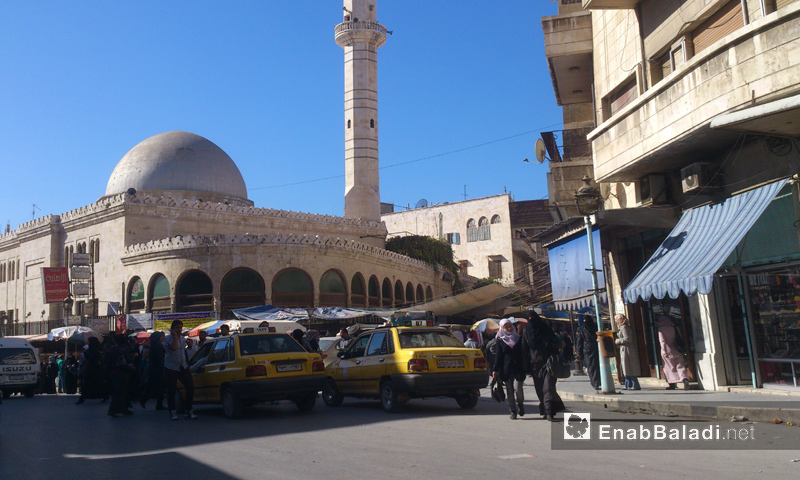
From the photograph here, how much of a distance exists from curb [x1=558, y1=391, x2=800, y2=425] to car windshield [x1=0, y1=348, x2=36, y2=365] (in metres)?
15.1

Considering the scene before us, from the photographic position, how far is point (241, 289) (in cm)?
2916

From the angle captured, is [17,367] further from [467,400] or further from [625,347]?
[625,347]

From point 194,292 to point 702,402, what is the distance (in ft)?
79.4

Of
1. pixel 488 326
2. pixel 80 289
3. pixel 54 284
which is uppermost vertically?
pixel 54 284

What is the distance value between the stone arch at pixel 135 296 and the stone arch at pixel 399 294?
12.7 m

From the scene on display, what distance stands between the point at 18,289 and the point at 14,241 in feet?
9.58

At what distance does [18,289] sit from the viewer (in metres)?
39.8

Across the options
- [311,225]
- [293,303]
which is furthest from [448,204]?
[293,303]

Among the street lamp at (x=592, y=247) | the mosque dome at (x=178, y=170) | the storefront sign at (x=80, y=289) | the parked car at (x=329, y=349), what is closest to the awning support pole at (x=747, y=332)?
the street lamp at (x=592, y=247)

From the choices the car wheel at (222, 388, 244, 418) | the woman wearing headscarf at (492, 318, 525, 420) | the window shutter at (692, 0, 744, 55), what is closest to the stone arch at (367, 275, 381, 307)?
the car wheel at (222, 388, 244, 418)

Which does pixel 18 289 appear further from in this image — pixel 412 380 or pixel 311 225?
pixel 412 380

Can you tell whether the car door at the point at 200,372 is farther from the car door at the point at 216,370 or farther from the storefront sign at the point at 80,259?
the storefront sign at the point at 80,259

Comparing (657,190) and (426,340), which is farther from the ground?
(657,190)

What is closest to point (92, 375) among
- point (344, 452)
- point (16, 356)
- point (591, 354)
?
point (16, 356)
